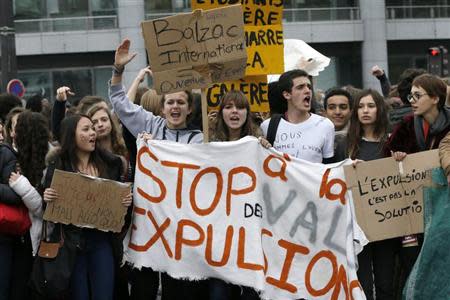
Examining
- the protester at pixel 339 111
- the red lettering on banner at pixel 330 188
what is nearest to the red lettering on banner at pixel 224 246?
the red lettering on banner at pixel 330 188

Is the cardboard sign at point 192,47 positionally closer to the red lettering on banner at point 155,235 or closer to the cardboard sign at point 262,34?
the red lettering on banner at point 155,235

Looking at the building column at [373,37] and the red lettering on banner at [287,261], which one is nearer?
the red lettering on banner at [287,261]

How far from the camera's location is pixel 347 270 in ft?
22.9

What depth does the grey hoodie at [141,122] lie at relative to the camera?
284 inches

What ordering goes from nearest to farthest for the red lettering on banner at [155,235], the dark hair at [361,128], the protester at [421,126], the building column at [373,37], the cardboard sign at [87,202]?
1. the cardboard sign at [87,202]
2. the red lettering on banner at [155,235]
3. the protester at [421,126]
4. the dark hair at [361,128]
5. the building column at [373,37]

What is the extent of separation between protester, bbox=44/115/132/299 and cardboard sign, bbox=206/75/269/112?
81.3 inches

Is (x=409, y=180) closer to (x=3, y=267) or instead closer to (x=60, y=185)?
(x=60, y=185)

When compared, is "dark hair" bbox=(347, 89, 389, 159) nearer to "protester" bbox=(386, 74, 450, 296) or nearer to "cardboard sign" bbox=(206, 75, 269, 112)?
"protester" bbox=(386, 74, 450, 296)

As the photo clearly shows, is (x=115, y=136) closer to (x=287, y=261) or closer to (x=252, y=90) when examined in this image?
(x=252, y=90)

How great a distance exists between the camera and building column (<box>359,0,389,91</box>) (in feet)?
119

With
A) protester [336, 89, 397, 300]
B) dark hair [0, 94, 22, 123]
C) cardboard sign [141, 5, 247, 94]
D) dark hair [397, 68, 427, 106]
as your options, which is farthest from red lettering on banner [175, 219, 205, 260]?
dark hair [0, 94, 22, 123]

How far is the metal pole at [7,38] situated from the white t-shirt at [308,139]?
10181 mm

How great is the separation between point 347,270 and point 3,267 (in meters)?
2.49

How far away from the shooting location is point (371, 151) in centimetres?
749
